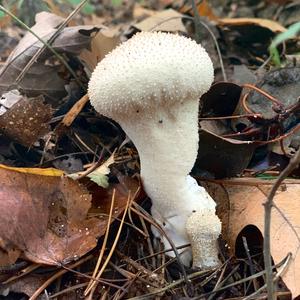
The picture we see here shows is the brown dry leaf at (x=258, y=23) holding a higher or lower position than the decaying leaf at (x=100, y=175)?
lower

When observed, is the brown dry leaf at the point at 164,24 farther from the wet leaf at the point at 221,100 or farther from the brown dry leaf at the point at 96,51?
the wet leaf at the point at 221,100

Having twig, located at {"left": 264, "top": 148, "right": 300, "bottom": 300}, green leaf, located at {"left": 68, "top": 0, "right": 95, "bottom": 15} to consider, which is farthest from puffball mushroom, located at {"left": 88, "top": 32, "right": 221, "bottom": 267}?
green leaf, located at {"left": 68, "top": 0, "right": 95, "bottom": 15}

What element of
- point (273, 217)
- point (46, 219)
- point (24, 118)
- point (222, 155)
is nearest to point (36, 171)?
point (46, 219)

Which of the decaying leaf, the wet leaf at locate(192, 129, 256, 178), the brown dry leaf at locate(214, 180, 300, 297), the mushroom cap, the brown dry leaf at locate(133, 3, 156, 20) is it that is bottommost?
the brown dry leaf at locate(133, 3, 156, 20)

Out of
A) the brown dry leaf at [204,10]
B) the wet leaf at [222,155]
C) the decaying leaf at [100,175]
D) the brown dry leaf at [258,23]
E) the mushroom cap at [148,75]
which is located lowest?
the brown dry leaf at [204,10]

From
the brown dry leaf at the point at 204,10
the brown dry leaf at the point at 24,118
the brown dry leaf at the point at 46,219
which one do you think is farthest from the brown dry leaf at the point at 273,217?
the brown dry leaf at the point at 204,10

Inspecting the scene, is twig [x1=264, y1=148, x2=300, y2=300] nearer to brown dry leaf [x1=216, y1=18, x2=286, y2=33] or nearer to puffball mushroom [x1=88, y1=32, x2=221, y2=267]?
puffball mushroom [x1=88, y1=32, x2=221, y2=267]
